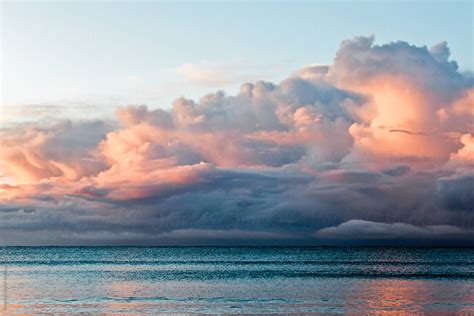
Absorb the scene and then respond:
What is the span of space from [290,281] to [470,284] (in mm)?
20313

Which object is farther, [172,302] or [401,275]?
[401,275]

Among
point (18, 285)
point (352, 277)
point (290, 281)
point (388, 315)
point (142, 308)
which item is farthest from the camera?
point (352, 277)

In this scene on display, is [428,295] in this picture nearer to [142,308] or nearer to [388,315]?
[388,315]

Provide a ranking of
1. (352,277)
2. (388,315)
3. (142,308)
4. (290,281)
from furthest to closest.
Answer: (352,277), (290,281), (142,308), (388,315)

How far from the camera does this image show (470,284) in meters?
72.1

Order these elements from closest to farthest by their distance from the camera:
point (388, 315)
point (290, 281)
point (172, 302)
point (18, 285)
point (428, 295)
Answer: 1. point (388, 315)
2. point (172, 302)
3. point (428, 295)
4. point (18, 285)
5. point (290, 281)

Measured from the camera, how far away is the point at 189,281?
7756 cm

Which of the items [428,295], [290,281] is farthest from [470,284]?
[290,281]

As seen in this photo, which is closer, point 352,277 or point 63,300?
point 63,300

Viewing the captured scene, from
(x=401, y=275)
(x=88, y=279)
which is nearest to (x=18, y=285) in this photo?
(x=88, y=279)

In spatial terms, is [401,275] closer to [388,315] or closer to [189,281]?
[189,281]

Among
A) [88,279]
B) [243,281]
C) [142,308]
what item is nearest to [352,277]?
[243,281]

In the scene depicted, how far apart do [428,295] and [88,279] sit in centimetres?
4168

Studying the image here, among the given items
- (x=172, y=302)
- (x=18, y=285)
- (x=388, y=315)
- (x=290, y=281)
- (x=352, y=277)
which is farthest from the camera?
(x=352, y=277)
